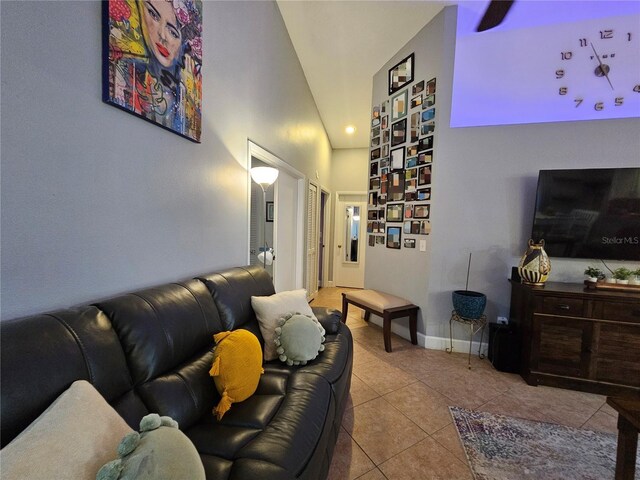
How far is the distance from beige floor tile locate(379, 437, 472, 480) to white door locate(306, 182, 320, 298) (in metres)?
3.01

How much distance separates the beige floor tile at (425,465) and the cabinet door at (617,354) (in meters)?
1.65

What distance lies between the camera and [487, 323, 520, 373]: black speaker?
238 cm

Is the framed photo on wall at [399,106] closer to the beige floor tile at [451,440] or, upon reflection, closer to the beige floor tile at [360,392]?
the beige floor tile at [360,392]

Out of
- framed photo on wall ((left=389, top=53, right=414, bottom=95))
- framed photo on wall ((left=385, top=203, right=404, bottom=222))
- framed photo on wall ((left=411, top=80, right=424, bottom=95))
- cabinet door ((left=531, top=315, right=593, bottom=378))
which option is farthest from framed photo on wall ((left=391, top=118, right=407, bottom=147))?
cabinet door ((left=531, top=315, right=593, bottom=378))

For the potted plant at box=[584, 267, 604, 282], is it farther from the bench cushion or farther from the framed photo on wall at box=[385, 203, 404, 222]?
the framed photo on wall at box=[385, 203, 404, 222]

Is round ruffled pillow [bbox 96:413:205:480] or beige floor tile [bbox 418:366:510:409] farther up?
round ruffled pillow [bbox 96:413:205:480]

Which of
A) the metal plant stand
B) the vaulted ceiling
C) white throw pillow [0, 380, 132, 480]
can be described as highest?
the vaulted ceiling

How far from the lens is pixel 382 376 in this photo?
2.31 metres

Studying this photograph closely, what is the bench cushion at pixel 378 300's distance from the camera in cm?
284

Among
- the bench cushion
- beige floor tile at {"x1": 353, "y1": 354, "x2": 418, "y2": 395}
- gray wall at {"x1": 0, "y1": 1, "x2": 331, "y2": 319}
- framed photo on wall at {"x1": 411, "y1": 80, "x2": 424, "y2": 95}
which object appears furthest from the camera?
framed photo on wall at {"x1": 411, "y1": 80, "x2": 424, "y2": 95}

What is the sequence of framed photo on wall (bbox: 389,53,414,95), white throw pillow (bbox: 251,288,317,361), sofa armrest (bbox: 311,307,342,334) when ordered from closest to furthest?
white throw pillow (bbox: 251,288,317,361) → sofa armrest (bbox: 311,307,342,334) → framed photo on wall (bbox: 389,53,414,95)

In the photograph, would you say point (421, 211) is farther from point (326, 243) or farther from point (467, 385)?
point (326, 243)

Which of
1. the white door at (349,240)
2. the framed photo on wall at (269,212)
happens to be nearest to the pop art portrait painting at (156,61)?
the framed photo on wall at (269,212)

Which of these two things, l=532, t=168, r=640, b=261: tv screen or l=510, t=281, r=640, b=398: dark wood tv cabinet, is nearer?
l=510, t=281, r=640, b=398: dark wood tv cabinet
